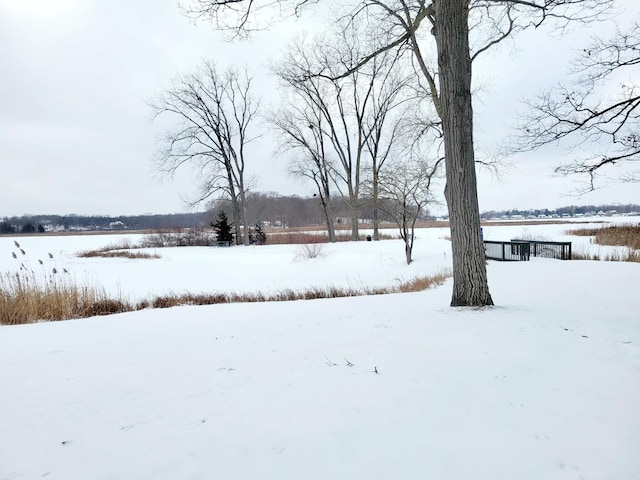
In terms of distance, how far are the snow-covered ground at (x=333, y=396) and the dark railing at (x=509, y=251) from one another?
8.83 meters

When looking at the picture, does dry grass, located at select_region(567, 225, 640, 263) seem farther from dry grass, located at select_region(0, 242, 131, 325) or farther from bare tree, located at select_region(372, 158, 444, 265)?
dry grass, located at select_region(0, 242, 131, 325)

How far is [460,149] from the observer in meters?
4.64

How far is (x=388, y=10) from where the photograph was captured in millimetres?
6656

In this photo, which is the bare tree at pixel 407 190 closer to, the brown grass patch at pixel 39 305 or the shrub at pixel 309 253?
the shrub at pixel 309 253

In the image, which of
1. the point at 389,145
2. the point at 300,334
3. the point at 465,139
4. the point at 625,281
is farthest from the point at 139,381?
the point at 389,145

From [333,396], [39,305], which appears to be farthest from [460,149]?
[39,305]

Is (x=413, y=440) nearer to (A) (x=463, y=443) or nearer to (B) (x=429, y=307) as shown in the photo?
(A) (x=463, y=443)

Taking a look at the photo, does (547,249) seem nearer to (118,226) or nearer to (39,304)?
(39,304)

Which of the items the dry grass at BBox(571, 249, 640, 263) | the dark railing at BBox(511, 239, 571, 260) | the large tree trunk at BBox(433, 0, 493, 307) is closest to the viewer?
the large tree trunk at BBox(433, 0, 493, 307)

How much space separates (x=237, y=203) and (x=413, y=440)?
90.0 ft

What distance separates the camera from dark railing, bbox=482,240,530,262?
12.9m

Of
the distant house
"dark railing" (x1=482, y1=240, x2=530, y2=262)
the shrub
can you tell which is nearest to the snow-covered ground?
"dark railing" (x1=482, y1=240, x2=530, y2=262)

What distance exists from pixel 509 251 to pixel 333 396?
15.3m

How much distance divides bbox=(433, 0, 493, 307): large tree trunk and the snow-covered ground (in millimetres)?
509
